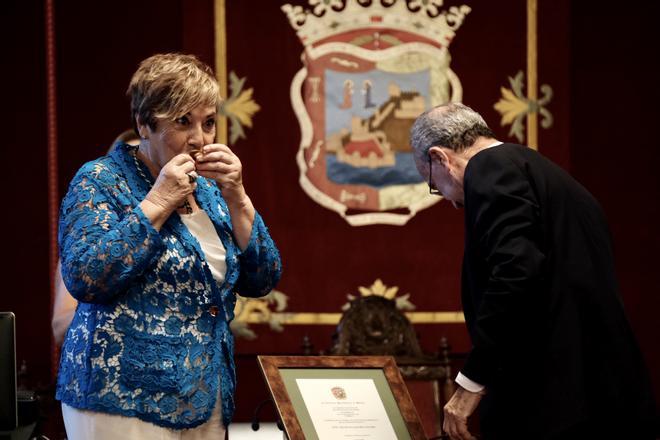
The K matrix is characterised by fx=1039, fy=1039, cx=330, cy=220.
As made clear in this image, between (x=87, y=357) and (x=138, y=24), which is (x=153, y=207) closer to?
(x=87, y=357)

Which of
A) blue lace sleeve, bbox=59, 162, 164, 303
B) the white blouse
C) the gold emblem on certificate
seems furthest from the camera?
the gold emblem on certificate

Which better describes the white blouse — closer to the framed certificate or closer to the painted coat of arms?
the framed certificate

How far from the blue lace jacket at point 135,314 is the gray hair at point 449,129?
0.79m

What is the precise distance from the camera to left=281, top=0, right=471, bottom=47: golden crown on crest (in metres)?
5.03

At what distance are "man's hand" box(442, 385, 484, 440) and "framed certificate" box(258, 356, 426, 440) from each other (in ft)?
0.77

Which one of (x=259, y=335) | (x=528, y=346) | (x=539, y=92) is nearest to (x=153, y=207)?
(x=528, y=346)

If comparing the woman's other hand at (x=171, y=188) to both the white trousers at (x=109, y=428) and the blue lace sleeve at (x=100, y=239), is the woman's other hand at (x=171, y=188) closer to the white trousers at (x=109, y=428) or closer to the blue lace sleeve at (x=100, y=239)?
the blue lace sleeve at (x=100, y=239)

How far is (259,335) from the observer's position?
4.96 m

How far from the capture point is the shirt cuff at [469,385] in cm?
260

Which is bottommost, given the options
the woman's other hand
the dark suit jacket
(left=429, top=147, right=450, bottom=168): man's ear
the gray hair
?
the dark suit jacket

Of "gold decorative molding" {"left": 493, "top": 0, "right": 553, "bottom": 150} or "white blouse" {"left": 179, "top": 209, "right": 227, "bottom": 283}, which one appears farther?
"gold decorative molding" {"left": 493, "top": 0, "right": 553, "bottom": 150}

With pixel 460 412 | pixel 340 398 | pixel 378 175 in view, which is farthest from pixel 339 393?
pixel 378 175

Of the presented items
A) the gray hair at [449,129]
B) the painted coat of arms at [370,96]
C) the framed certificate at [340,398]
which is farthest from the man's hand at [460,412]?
the painted coat of arms at [370,96]

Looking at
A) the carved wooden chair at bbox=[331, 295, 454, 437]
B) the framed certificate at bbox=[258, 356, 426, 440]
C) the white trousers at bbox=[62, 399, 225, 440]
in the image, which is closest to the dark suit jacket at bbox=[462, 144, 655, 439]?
the framed certificate at bbox=[258, 356, 426, 440]
